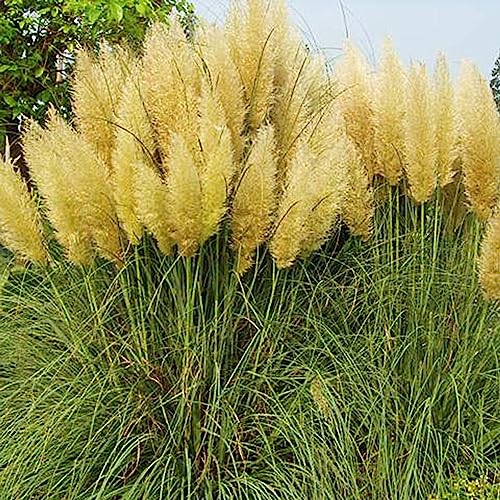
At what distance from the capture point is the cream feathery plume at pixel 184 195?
7.31 feet

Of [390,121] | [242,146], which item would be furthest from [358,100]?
[242,146]

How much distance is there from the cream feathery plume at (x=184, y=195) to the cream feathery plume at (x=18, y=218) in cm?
48

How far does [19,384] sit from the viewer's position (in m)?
2.81

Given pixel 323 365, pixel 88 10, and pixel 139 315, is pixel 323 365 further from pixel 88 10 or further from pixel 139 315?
pixel 88 10

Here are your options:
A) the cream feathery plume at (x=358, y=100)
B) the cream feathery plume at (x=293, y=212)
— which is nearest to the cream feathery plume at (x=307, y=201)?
the cream feathery plume at (x=293, y=212)

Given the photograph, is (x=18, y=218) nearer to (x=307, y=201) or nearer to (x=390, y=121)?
(x=307, y=201)

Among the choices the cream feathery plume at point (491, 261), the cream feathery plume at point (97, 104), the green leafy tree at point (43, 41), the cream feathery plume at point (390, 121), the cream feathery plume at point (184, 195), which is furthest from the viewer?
the green leafy tree at point (43, 41)

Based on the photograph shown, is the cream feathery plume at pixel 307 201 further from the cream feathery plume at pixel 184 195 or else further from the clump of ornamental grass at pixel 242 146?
the cream feathery plume at pixel 184 195

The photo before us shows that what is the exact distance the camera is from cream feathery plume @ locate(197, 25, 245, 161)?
8.15 feet

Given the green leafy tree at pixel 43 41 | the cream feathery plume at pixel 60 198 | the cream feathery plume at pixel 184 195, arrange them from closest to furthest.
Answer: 1. the cream feathery plume at pixel 184 195
2. the cream feathery plume at pixel 60 198
3. the green leafy tree at pixel 43 41

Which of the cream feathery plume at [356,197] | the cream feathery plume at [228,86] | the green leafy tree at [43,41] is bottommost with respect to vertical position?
the cream feathery plume at [356,197]

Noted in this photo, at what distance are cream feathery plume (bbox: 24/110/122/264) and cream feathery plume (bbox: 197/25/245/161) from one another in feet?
1.25

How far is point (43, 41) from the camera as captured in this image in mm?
4523

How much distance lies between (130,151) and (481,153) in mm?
1032
